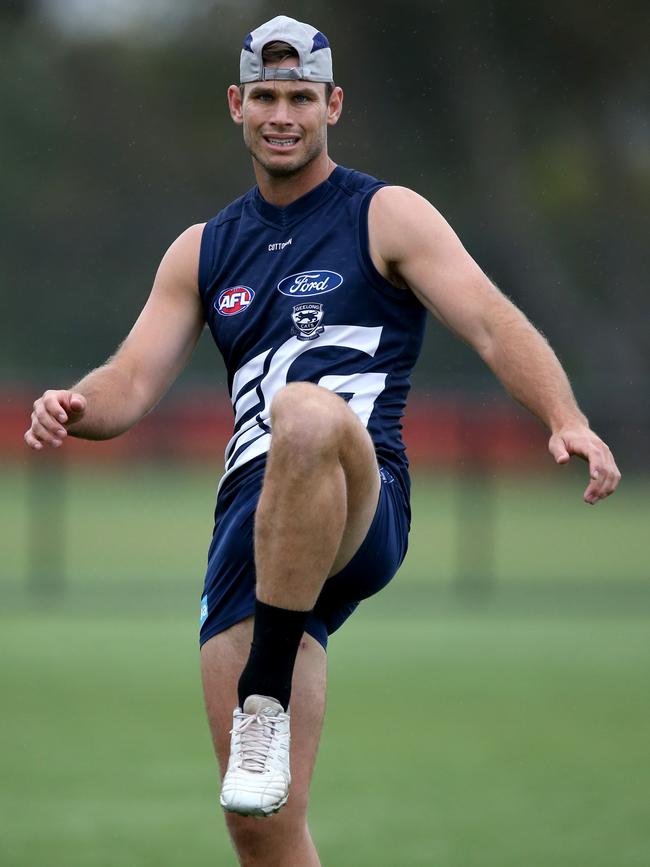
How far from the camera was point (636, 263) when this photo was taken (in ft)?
91.6

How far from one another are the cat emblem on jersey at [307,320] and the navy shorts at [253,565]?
39cm

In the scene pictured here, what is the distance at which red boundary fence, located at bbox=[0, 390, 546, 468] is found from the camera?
22719 millimetres

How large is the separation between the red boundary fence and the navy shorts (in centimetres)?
1672

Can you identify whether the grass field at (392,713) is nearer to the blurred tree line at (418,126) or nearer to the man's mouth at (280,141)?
the man's mouth at (280,141)

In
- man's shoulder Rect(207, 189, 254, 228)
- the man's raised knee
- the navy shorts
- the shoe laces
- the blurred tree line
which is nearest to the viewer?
the man's raised knee

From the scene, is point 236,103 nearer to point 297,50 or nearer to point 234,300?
point 297,50

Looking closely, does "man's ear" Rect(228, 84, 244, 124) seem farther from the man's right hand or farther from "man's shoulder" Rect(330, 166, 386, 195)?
the man's right hand

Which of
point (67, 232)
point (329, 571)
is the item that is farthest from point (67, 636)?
point (67, 232)

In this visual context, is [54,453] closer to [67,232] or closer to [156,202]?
[67,232]

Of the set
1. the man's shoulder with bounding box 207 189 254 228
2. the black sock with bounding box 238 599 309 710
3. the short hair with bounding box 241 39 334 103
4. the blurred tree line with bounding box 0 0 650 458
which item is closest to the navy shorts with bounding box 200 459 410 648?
the black sock with bounding box 238 599 309 710

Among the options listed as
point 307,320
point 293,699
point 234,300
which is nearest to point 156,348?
point 234,300

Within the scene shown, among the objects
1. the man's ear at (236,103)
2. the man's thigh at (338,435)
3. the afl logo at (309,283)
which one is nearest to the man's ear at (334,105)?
the man's ear at (236,103)

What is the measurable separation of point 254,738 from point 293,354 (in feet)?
3.77

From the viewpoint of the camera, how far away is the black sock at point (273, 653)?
4.30m
